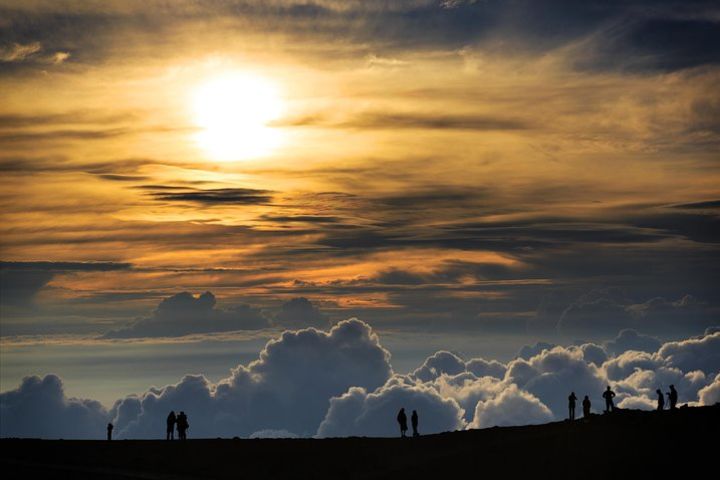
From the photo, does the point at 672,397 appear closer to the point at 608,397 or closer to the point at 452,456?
the point at 608,397

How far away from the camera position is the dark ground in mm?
52312

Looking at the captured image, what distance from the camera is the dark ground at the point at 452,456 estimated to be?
2060 inches

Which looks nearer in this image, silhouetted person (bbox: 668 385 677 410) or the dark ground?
the dark ground

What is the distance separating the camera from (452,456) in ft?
189

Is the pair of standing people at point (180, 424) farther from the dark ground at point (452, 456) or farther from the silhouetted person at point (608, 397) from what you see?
the silhouetted person at point (608, 397)

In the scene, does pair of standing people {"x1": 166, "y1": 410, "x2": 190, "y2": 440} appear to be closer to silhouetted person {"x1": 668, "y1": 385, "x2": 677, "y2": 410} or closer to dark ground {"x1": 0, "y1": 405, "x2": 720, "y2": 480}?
dark ground {"x1": 0, "y1": 405, "x2": 720, "y2": 480}

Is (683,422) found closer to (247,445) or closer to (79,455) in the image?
(247,445)

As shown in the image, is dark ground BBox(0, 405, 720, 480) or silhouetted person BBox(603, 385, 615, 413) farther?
silhouetted person BBox(603, 385, 615, 413)

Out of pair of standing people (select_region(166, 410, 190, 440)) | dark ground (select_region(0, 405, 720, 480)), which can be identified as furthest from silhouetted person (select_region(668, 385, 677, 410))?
pair of standing people (select_region(166, 410, 190, 440))

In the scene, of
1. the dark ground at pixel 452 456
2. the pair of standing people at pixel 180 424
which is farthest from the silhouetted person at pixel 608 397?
the pair of standing people at pixel 180 424

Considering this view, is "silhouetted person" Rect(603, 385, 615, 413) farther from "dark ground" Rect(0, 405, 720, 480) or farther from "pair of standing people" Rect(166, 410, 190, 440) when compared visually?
"pair of standing people" Rect(166, 410, 190, 440)

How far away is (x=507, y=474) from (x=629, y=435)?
1278 centimetres

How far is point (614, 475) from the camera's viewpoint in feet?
163

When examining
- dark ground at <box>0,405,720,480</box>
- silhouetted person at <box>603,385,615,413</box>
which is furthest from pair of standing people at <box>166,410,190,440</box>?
silhouetted person at <box>603,385,615,413</box>
